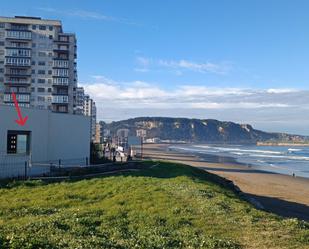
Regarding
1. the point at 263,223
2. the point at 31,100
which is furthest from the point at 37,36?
the point at 263,223

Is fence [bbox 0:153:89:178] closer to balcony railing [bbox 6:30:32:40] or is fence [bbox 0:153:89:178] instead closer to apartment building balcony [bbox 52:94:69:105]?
apartment building balcony [bbox 52:94:69:105]

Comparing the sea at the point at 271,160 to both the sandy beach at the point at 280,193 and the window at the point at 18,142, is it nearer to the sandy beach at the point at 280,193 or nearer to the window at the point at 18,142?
the sandy beach at the point at 280,193

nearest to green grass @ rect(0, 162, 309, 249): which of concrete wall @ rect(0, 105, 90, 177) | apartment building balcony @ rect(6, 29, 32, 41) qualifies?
concrete wall @ rect(0, 105, 90, 177)

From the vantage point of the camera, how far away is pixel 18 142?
23.8 meters

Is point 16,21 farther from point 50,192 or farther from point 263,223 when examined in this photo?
point 263,223

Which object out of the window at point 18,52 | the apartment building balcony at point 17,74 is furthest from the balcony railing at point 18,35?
the apartment building balcony at point 17,74

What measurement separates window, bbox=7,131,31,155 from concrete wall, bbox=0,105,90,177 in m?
0.26

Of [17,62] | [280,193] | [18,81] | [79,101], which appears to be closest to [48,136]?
[280,193]

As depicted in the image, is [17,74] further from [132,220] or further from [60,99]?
[132,220]

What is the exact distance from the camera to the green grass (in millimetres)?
9750

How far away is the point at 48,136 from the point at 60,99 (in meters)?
67.8

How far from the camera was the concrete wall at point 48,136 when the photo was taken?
22.8m

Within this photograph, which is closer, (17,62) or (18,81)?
(18,81)

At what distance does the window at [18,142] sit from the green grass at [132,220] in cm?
478
